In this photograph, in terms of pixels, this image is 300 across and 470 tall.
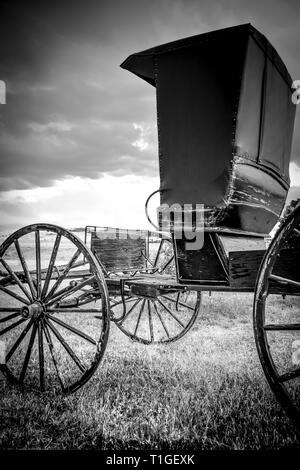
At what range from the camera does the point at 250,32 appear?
224 centimetres

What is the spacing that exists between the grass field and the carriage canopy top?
1.62 m

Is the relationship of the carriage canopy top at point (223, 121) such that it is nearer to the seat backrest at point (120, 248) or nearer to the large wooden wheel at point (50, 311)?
the large wooden wheel at point (50, 311)

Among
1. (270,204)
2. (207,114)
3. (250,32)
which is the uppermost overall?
(250,32)

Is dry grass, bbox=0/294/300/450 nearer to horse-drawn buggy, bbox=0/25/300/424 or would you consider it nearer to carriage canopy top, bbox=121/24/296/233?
horse-drawn buggy, bbox=0/25/300/424

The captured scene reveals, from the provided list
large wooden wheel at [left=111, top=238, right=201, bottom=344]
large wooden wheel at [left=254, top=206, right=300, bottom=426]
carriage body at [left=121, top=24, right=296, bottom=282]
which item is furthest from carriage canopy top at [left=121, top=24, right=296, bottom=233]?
large wooden wheel at [left=111, top=238, right=201, bottom=344]

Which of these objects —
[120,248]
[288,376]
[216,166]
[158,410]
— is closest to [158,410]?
[158,410]

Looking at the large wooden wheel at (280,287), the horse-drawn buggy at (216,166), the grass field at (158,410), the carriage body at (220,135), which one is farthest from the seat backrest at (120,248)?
the large wooden wheel at (280,287)

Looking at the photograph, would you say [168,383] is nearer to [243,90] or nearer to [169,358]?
[169,358]

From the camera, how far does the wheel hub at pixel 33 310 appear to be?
2.98 metres

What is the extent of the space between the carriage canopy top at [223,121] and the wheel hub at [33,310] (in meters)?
1.71

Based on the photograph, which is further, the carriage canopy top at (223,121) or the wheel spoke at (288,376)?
the carriage canopy top at (223,121)

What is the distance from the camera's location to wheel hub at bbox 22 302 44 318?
298 centimetres
